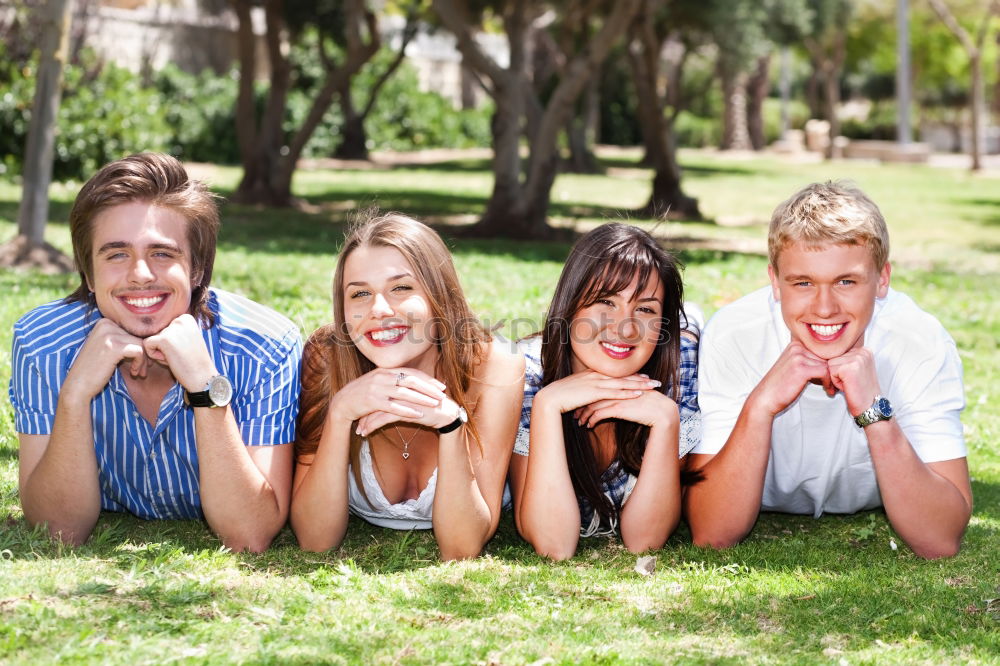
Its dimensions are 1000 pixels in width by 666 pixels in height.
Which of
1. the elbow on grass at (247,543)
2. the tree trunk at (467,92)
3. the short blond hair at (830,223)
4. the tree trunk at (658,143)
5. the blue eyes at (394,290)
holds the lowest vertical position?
the elbow on grass at (247,543)

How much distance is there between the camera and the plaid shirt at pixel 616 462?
4.27 m

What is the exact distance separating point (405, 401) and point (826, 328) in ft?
4.54

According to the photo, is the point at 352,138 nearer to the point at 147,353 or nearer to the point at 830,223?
the point at 147,353

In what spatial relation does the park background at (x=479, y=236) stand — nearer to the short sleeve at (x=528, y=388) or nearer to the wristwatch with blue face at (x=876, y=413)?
the short sleeve at (x=528, y=388)

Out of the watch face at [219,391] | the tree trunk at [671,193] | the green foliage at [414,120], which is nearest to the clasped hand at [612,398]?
the watch face at [219,391]

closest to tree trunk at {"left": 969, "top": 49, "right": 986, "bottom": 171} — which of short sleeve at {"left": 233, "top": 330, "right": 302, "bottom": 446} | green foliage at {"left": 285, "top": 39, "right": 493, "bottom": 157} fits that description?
green foliage at {"left": 285, "top": 39, "right": 493, "bottom": 157}

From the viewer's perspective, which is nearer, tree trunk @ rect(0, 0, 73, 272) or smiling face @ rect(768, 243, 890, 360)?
smiling face @ rect(768, 243, 890, 360)

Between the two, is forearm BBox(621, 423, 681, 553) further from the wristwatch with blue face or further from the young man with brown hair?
the young man with brown hair

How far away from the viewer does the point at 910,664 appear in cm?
317

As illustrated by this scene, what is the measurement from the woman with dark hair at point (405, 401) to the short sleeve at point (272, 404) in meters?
0.13

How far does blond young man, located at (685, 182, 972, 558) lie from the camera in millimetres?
3805

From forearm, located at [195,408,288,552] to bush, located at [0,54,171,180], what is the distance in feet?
52.7

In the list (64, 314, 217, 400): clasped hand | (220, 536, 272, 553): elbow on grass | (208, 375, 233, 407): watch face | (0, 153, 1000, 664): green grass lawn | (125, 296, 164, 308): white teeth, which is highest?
(125, 296, 164, 308): white teeth

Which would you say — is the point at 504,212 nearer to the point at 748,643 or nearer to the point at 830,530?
the point at 830,530
